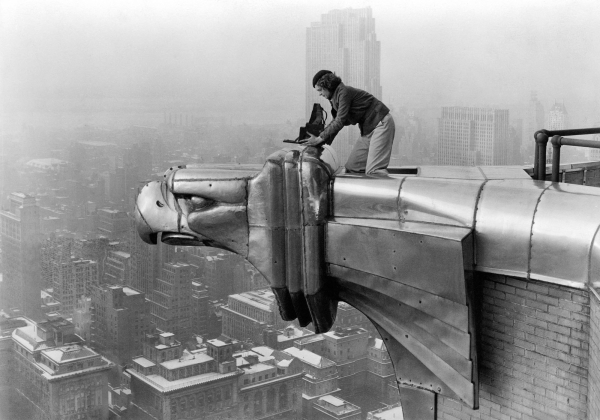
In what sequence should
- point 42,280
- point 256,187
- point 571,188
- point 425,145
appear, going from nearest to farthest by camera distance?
point 571,188
point 256,187
point 425,145
point 42,280

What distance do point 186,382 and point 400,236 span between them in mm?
13485

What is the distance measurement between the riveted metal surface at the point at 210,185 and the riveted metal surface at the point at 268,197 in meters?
0.13

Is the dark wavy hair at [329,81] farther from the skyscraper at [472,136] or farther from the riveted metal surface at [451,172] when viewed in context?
the skyscraper at [472,136]

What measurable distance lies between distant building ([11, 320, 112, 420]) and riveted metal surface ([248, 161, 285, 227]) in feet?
46.6

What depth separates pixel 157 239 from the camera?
659 centimetres

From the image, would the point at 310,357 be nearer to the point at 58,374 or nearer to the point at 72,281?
the point at 58,374

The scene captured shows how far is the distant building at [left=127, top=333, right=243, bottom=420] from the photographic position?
1766 centimetres

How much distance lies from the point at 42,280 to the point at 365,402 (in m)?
9.92

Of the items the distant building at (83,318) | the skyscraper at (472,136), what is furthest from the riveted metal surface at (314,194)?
the distant building at (83,318)

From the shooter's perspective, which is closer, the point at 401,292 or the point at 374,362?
the point at 401,292

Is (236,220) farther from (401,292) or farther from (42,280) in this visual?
(42,280)

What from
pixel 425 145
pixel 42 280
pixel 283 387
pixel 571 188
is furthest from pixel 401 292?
pixel 42 280

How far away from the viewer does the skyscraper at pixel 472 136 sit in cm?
1451

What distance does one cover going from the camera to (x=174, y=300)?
66.2 ft
